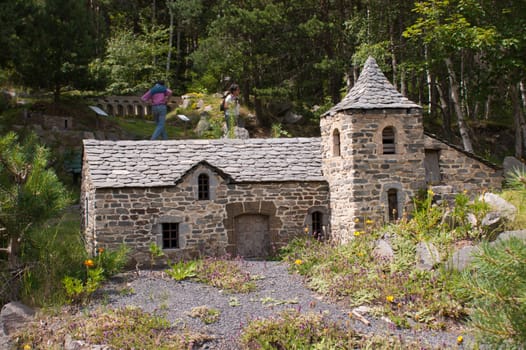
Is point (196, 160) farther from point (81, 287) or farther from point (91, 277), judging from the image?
point (81, 287)

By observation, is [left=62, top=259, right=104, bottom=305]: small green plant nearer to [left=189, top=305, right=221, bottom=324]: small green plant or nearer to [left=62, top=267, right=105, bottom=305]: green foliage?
[left=62, top=267, right=105, bottom=305]: green foliage

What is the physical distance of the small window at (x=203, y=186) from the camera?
1484 cm

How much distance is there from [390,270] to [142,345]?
5.59m

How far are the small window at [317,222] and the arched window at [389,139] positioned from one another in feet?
9.12

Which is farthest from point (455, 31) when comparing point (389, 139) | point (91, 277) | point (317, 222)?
point (91, 277)

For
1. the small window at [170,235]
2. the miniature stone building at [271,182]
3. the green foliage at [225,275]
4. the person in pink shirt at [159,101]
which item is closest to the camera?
the green foliage at [225,275]

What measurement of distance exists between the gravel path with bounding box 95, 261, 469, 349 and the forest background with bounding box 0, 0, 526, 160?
11782 millimetres

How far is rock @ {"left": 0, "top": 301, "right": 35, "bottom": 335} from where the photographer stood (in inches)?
381

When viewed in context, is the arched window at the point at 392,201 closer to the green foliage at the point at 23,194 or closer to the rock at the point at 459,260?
the rock at the point at 459,260

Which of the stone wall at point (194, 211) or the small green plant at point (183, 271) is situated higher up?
the stone wall at point (194, 211)

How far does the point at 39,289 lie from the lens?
10.7 m

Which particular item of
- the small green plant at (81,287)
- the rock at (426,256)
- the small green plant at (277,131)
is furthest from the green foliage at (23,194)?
the small green plant at (277,131)

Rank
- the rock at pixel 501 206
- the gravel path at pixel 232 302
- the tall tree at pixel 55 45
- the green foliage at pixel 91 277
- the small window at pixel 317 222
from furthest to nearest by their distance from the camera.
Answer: the tall tree at pixel 55 45 < the small window at pixel 317 222 < the rock at pixel 501 206 < the green foliage at pixel 91 277 < the gravel path at pixel 232 302

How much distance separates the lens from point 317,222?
15.6 m
